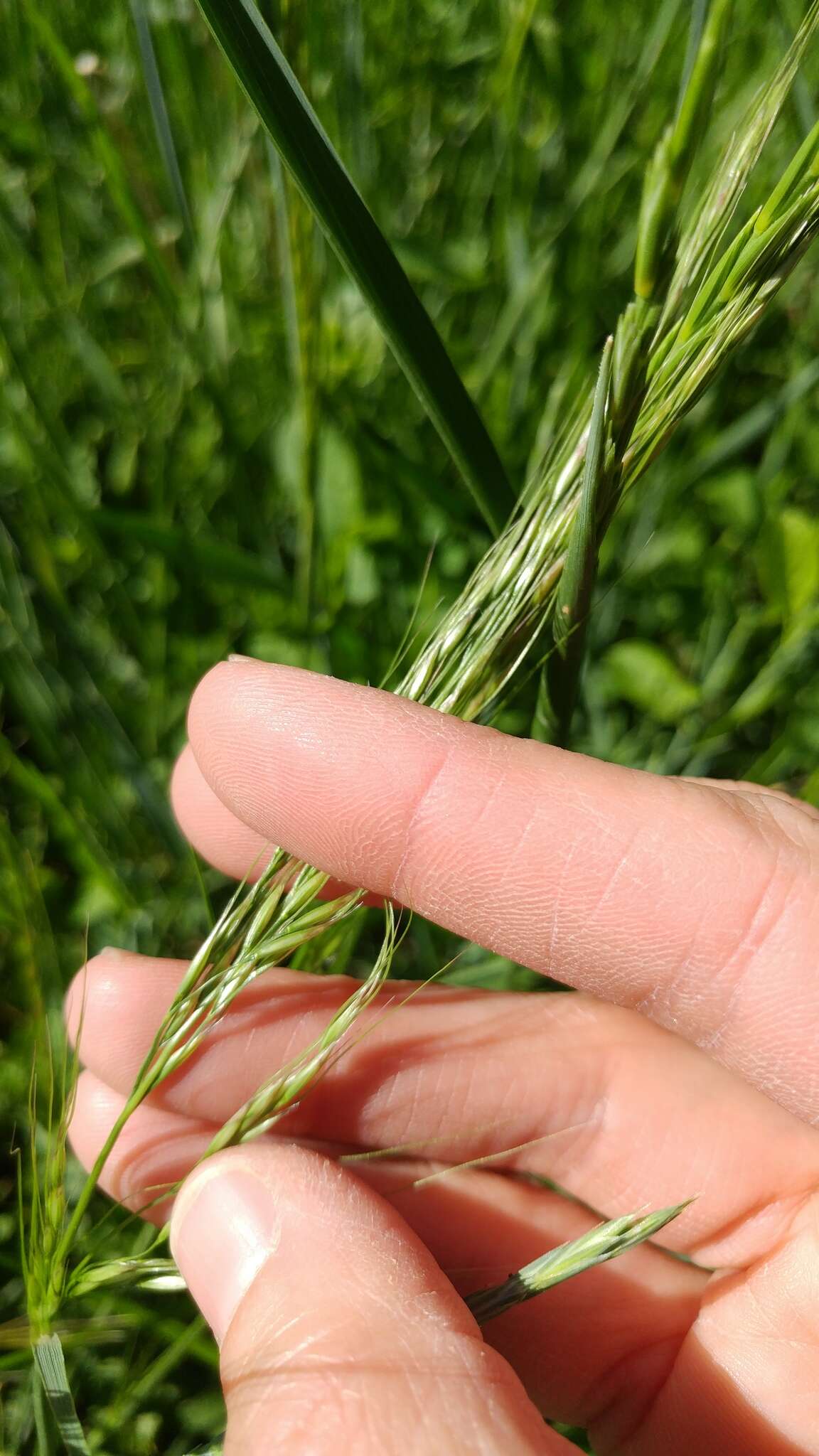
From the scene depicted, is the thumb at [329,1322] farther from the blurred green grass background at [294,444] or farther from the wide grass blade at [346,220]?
the wide grass blade at [346,220]

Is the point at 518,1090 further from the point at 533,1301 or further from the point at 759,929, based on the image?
the point at 759,929

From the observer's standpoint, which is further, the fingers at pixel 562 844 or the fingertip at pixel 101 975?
the fingertip at pixel 101 975

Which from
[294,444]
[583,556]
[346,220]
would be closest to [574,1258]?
[583,556]

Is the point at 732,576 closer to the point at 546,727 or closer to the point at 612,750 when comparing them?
the point at 612,750

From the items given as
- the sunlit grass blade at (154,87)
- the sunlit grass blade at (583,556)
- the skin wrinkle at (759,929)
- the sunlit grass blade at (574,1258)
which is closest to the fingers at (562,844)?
the skin wrinkle at (759,929)

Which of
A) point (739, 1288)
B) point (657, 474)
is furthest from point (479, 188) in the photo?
point (739, 1288)

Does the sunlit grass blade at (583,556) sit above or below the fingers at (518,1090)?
Result: above
